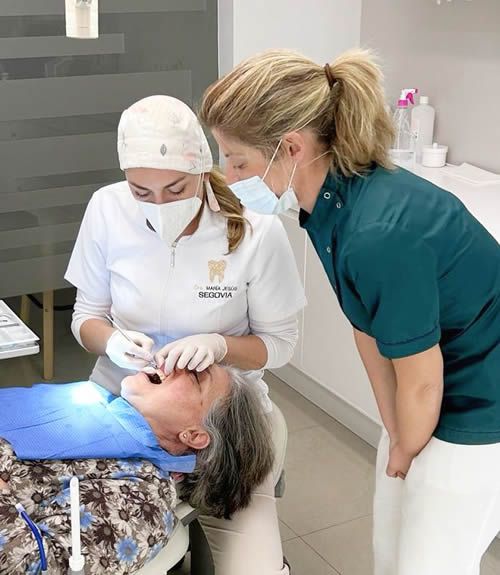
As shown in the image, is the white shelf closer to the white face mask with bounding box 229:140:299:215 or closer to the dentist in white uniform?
the dentist in white uniform

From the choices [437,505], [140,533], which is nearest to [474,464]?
[437,505]

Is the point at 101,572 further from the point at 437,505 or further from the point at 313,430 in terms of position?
the point at 313,430

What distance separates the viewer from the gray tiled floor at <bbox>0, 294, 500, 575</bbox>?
224cm

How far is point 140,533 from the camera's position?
140 cm

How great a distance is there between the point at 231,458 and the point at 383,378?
36 centimetres

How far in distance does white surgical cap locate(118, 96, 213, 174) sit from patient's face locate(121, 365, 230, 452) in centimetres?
44

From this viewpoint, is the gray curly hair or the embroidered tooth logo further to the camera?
the embroidered tooth logo

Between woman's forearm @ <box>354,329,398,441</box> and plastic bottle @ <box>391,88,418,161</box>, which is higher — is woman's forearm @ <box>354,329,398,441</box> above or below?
below

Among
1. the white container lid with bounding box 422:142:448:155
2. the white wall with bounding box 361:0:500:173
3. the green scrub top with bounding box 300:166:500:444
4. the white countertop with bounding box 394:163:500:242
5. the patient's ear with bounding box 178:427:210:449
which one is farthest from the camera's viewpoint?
the white container lid with bounding box 422:142:448:155

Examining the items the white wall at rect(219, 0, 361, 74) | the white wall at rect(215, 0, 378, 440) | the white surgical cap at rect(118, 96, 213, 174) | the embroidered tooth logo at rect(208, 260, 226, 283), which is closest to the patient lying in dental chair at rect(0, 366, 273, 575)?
the embroidered tooth logo at rect(208, 260, 226, 283)

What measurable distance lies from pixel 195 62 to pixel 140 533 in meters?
2.03

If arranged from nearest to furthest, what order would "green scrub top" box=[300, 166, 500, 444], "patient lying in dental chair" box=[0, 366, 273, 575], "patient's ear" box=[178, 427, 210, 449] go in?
"green scrub top" box=[300, 166, 500, 444] < "patient lying in dental chair" box=[0, 366, 273, 575] < "patient's ear" box=[178, 427, 210, 449]

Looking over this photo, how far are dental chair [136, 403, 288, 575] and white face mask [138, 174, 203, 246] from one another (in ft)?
1.60

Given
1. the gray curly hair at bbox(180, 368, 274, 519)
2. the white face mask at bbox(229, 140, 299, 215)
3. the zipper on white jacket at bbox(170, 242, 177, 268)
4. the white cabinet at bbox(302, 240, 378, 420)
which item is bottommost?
the white cabinet at bbox(302, 240, 378, 420)
